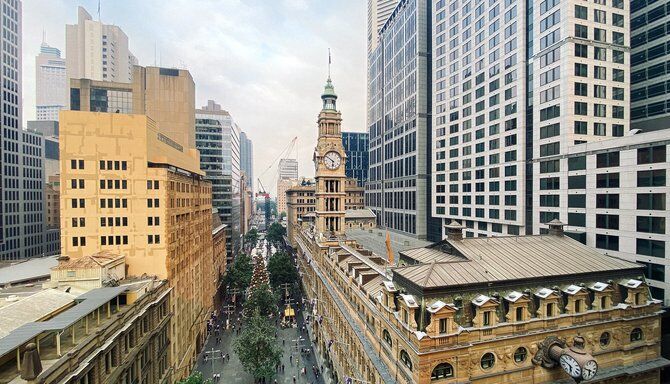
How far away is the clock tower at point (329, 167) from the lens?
258 feet

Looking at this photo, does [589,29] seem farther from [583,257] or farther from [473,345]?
[473,345]

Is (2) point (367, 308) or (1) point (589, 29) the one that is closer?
Answer: (2) point (367, 308)

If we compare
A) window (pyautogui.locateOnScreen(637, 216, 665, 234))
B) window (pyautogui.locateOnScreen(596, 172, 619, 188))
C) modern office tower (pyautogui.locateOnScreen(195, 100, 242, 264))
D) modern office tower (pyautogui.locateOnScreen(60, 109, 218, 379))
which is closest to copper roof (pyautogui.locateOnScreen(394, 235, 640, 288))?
window (pyautogui.locateOnScreen(637, 216, 665, 234))

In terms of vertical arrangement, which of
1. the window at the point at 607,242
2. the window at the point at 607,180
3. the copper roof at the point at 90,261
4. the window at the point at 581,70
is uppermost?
the window at the point at 581,70

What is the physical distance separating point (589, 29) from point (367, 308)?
5833cm

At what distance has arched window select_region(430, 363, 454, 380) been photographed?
84.3ft

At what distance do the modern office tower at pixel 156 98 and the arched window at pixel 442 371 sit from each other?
3236 inches

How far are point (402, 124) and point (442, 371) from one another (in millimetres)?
91761

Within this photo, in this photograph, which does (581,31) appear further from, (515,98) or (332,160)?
(332,160)

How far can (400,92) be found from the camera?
11131 cm

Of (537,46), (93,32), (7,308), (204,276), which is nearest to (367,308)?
(7,308)

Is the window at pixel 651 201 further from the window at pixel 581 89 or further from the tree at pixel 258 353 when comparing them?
the tree at pixel 258 353

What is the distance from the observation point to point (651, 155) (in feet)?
130

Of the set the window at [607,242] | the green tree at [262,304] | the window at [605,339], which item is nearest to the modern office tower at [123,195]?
the green tree at [262,304]
